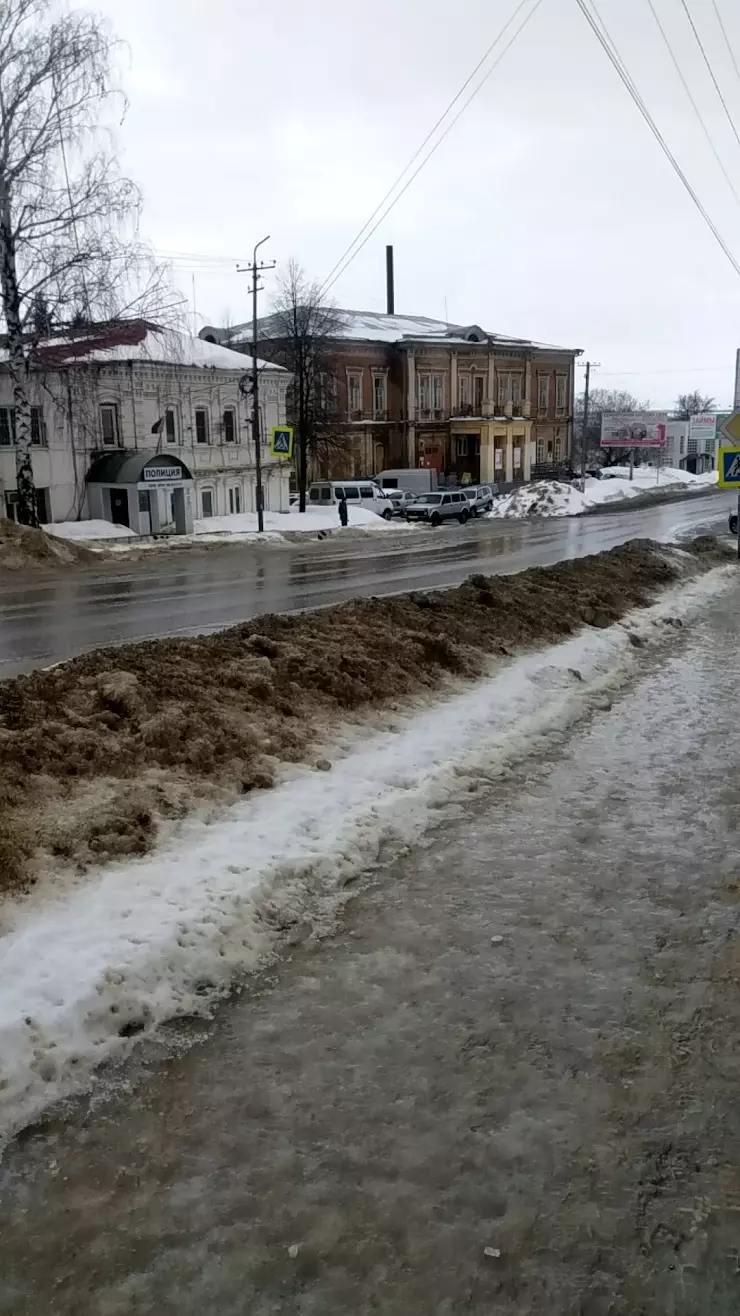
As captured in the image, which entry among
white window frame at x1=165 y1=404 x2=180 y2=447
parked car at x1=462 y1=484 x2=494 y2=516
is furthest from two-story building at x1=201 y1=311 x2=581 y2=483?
white window frame at x1=165 y1=404 x2=180 y2=447

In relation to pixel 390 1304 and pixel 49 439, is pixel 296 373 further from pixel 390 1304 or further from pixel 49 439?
pixel 390 1304

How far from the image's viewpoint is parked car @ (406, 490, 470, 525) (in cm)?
4197

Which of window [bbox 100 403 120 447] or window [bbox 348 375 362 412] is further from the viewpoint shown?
window [bbox 348 375 362 412]

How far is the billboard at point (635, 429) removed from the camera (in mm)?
72000

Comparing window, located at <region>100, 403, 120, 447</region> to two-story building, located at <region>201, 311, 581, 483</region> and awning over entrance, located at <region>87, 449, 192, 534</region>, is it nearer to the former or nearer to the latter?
awning over entrance, located at <region>87, 449, 192, 534</region>

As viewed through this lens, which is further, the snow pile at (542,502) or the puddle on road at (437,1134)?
the snow pile at (542,502)

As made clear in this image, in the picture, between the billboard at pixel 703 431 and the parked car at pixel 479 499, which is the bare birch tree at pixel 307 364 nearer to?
the parked car at pixel 479 499

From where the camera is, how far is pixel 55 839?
5.46 m

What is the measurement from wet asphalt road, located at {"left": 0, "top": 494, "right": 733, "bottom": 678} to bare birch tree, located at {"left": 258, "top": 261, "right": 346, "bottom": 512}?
13.4 meters

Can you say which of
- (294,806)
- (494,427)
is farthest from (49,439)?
(494,427)

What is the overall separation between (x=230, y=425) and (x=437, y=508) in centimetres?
949

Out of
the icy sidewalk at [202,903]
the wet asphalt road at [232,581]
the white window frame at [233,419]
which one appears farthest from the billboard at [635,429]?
the icy sidewalk at [202,903]

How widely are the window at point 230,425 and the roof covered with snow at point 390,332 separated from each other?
44.7 ft

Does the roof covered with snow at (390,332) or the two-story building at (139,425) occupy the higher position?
the roof covered with snow at (390,332)
